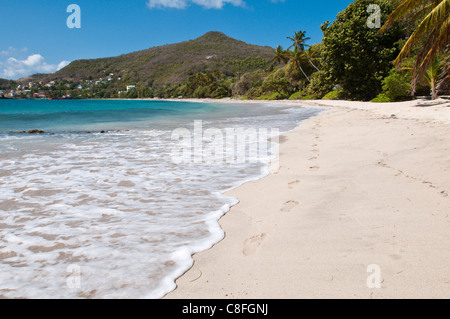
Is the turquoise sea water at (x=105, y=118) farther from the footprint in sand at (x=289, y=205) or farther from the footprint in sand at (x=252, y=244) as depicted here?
the footprint in sand at (x=252, y=244)

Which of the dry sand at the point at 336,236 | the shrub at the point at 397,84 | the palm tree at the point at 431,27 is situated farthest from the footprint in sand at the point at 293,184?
the shrub at the point at 397,84

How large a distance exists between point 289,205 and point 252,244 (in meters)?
1.04

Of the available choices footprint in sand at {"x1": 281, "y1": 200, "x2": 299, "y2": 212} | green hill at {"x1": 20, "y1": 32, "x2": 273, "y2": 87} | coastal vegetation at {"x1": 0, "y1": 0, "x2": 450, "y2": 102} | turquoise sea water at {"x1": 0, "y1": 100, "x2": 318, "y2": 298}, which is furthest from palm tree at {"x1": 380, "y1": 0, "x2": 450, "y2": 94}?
green hill at {"x1": 20, "y1": 32, "x2": 273, "y2": 87}

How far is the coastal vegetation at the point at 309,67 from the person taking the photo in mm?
11469

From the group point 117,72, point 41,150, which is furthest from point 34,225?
point 117,72

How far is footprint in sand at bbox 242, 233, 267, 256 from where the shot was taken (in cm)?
245

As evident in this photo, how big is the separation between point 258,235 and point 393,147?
448cm

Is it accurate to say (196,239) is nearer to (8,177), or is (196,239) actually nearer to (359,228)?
(359,228)

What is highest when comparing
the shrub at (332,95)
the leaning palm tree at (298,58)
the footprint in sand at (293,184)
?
the leaning palm tree at (298,58)

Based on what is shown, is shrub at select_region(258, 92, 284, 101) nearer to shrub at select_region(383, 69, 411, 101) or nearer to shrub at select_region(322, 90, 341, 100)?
shrub at select_region(322, 90, 341, 100)

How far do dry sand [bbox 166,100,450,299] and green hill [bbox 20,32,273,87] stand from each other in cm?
11223

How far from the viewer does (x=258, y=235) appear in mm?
2746

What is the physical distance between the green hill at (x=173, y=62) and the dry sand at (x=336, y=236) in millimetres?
112227

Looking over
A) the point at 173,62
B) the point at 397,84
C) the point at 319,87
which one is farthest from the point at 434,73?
the point at 173,62
